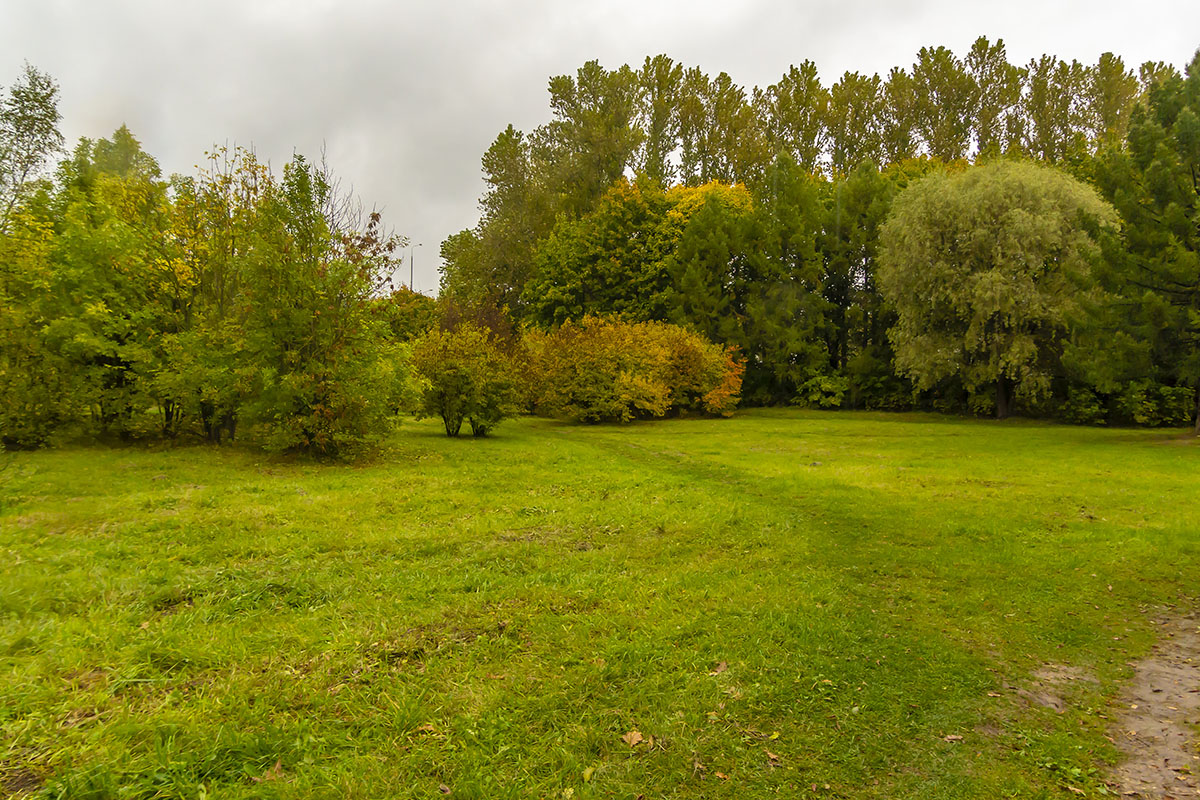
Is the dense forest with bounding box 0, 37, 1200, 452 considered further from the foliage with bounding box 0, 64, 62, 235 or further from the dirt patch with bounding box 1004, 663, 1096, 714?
the dirt patch with bounding box 1004, 663, 1096, 714

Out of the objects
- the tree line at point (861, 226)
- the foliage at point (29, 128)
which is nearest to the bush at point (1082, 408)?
the tree line at point (861, 226)

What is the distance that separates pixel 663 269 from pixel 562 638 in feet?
121

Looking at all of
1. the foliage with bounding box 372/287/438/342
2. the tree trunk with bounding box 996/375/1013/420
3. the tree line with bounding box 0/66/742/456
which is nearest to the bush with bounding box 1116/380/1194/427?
the tree trunk with bounding box 996/375/1013/420

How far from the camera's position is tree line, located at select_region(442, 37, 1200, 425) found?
19875 millimetres

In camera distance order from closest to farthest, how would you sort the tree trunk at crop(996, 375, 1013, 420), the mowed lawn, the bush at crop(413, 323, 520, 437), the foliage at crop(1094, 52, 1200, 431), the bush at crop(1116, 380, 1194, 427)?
1. the mowed lawn
2. the foliage at crop(1094, 52, 1200, 431)
3. the bush at crop(413, 323, 520, 437)
4. the bush at crop(1116, 380, 1194, 427)
5. the tree trunk at crop(996, 375, 1013, 420)

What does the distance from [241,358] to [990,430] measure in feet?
89.5

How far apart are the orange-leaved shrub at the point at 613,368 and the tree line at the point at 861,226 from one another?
5363mm

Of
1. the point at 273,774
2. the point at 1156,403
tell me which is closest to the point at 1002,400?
the point at 1156,403

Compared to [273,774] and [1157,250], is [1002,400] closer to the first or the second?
[1157,250]

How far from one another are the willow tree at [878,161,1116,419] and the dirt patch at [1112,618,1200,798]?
23.8m

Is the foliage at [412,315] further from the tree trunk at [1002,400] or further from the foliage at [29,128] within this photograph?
the tree trunk at [1002,400]

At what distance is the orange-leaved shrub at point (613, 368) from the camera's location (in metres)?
A: 28.8

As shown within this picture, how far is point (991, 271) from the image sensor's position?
26.1 m

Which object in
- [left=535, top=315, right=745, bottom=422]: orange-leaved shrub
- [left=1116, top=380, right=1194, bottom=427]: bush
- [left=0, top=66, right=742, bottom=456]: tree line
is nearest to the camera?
[left=0, top=66, right=742, bottom=456]: tree line
